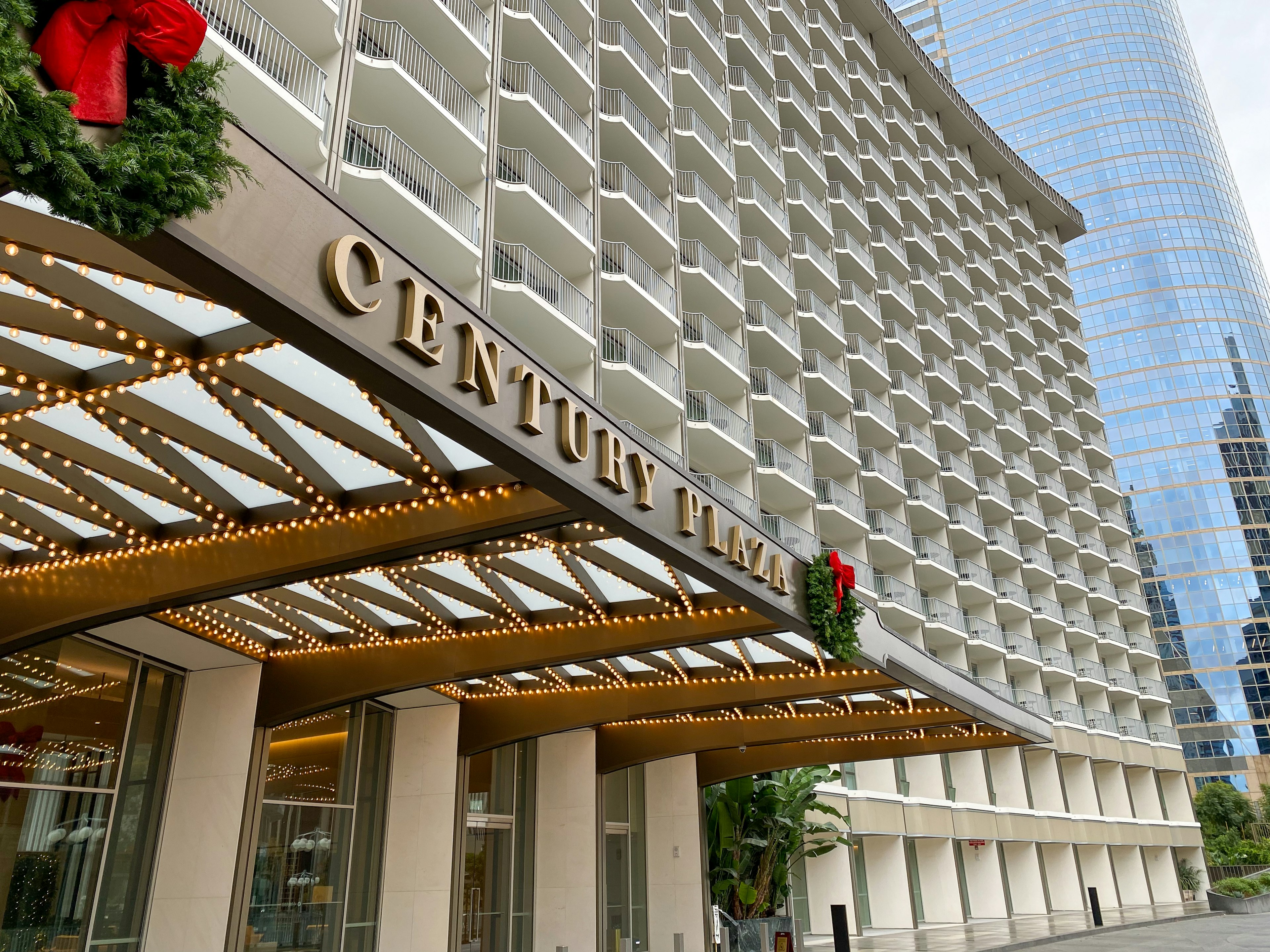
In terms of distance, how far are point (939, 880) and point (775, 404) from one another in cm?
1883

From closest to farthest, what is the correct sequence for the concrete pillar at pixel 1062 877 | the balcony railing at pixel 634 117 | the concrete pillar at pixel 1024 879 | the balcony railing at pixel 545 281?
the balcony railing at pixel 545 281 < the balcony railing at pixel 634 117 < the concrete pillar at pixel 1024 879 < the concrete pillar at pixel 1062 877

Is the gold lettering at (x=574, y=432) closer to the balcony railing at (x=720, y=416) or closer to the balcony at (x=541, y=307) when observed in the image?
the balcony at (x=541, y=307)

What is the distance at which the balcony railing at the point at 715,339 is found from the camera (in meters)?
31.0

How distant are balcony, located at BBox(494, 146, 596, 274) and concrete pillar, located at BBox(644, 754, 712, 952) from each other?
12.7 metres

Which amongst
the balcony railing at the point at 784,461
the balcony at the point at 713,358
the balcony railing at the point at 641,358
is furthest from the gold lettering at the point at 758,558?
the balcony railing at the point at 784,461

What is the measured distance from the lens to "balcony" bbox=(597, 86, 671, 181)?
2861cm

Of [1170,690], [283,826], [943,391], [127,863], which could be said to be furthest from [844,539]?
[1170,690]

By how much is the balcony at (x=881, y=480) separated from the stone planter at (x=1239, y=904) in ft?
69.1

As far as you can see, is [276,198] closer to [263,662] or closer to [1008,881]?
[263,662]

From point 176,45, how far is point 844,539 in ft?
110

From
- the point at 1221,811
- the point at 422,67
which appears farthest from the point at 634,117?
the point at 1221,811

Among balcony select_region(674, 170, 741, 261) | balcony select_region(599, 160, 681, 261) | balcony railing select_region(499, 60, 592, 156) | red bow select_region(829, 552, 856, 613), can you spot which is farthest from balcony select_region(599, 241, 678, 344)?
red bow select_region(829, 552, 856, 613)

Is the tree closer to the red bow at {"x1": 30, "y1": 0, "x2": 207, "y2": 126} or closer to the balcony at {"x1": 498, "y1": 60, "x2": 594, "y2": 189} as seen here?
the balcony at {"x1": 498, "y1": 60, "x2": 594, "y2": 189}

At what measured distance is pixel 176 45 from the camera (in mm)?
4801
